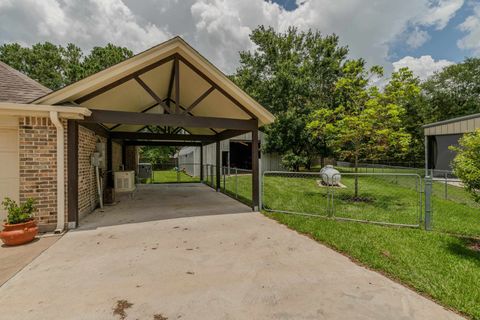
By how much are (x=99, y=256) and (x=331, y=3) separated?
1277 cm

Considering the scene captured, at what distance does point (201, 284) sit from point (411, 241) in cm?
415

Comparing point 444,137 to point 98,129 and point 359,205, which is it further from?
point 98,129

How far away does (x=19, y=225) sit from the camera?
4.31m

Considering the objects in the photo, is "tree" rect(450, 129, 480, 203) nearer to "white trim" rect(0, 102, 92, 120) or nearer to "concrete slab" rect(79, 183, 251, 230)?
"concrete slab" rect(79, 183, 251, 230)

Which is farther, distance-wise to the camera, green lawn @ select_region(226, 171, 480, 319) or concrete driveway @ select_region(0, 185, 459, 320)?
green lawn @ select_region(226, 171, 480, 319)

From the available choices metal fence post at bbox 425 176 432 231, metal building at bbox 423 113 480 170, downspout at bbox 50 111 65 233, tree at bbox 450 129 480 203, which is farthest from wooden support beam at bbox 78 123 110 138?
metal building at bbox 423 113 480 170

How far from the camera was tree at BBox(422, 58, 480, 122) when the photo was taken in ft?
97.2

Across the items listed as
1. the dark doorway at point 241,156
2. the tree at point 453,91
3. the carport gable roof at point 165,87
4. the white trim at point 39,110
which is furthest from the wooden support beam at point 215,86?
the tree at point 453,91

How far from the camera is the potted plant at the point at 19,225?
13.9ft

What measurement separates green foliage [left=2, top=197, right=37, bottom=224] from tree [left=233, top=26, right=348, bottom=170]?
14.0 meters

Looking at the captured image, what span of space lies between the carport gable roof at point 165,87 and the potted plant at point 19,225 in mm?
2163

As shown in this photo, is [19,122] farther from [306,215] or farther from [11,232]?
[306,215]

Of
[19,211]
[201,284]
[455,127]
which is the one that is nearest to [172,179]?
[19,211]

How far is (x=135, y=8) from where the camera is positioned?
9.19 metres
